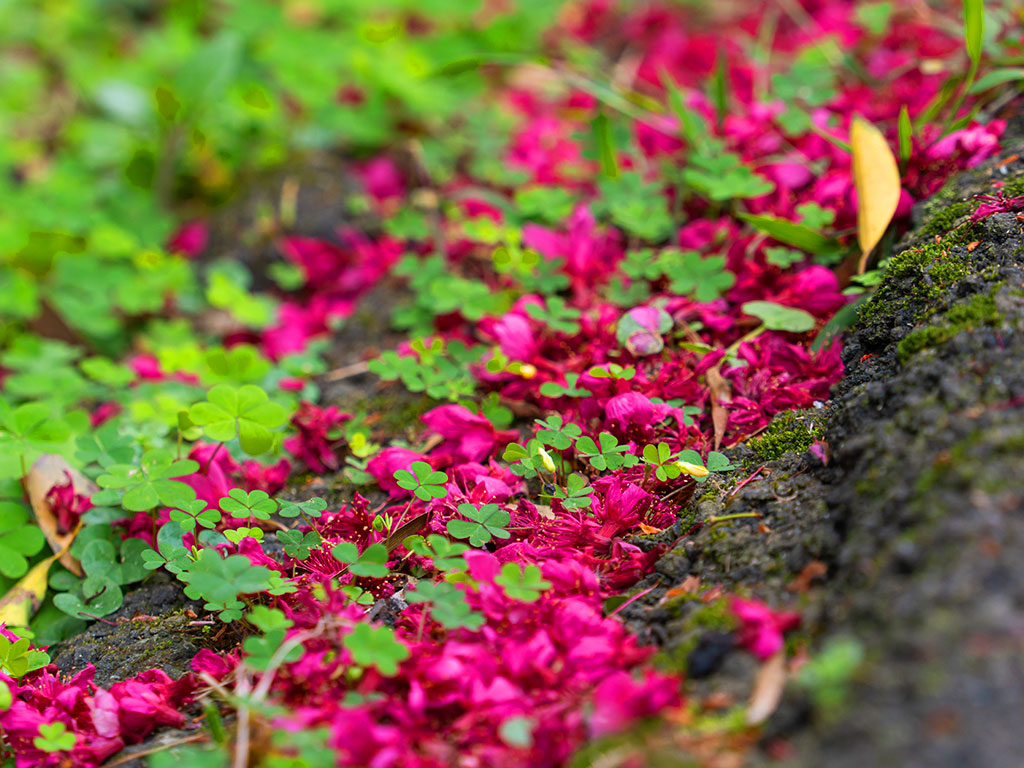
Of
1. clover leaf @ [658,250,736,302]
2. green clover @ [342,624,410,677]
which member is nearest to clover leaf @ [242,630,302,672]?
green clover @ [342,624,410,677]

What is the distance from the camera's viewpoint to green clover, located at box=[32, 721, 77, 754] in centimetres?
141

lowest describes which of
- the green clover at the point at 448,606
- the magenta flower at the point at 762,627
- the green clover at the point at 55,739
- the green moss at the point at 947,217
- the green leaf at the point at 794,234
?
the green clover at the point at 55,739

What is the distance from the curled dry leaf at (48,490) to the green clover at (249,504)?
547 millimetres

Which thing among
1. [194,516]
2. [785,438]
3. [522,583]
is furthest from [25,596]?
[785,438]

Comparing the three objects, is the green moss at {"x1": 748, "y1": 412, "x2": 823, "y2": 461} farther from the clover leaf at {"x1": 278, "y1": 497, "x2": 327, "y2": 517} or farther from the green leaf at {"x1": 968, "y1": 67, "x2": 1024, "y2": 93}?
the green leaf at {"x1": 968, "y1": 67, "x2": 1024, "y2": 93}

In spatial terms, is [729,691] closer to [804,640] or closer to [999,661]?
[804,640]

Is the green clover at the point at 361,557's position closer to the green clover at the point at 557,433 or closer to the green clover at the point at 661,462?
the green clover at the point at 557,433

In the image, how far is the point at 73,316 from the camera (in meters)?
3.06

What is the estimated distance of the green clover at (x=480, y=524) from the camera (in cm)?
167

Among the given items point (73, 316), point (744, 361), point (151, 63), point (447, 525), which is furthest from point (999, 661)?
point (151, 63)

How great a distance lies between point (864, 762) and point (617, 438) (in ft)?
3.38

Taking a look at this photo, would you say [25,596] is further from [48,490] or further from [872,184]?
[872,184]

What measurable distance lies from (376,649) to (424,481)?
0.52 m

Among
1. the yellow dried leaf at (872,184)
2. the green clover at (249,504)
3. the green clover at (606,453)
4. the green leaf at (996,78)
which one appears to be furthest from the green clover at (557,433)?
the green leaf at (996,78)
